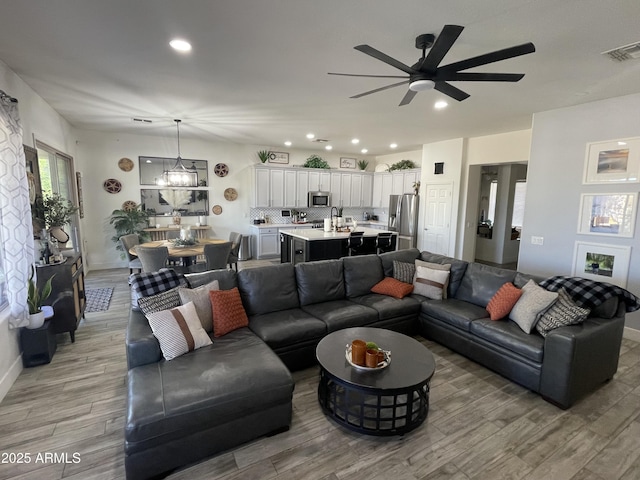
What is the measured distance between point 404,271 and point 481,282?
868mm

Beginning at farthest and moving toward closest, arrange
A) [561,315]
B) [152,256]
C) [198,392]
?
[152,256]
[561,315]
[198,392]

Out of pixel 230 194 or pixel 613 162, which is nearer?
pixel 613 162

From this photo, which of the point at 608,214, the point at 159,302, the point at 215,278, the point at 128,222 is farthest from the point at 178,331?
the point at 128,222

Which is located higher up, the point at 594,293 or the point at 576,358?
the point at 594,293

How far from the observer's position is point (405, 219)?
25.8 feet

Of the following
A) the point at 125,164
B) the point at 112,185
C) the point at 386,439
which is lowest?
the point at 386,439

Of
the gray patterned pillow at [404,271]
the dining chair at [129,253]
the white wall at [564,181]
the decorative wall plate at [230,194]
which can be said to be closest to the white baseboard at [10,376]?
the dining chair at [129,253]

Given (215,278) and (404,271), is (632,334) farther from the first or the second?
(215,278)

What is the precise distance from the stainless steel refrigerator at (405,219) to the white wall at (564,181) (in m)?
2.99

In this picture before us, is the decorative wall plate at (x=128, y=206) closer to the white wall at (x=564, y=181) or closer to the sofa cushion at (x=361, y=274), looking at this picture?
the sofa cushion at (x=361, y=274)

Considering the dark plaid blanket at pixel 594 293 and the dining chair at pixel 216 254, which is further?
the dining chair at pixel 216 254

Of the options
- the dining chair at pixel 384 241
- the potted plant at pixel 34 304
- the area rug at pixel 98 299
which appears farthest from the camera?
the dining chair at pixel 384 241

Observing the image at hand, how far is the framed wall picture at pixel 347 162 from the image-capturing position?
9.34m

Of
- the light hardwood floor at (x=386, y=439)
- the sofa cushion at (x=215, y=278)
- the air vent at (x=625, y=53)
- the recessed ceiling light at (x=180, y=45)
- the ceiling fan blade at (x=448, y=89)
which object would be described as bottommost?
the light hardwood floor at (x=386, y=439)
